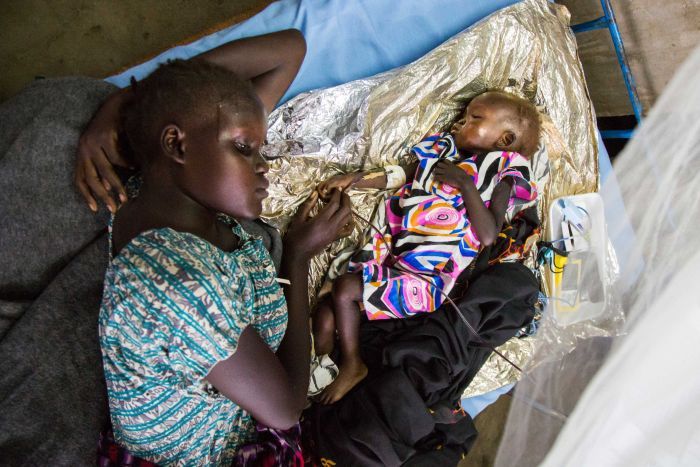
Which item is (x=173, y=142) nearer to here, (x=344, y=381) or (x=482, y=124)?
(x=344, y=381)

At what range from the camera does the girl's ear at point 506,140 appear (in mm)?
1867

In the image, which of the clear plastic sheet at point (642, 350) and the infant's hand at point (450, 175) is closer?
the clear plastic sheet at point (642, 350)

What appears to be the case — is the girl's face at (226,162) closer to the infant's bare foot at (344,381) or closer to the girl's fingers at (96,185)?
the girl's fingers at (96,185)

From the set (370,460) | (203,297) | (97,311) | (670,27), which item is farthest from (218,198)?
Answer: (670,27)

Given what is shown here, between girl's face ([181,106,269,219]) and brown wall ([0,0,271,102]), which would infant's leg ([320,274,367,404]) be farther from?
brown wall ([0,0,271,102])

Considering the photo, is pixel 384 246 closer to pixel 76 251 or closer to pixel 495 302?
pixel 495 302

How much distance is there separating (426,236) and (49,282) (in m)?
1.23

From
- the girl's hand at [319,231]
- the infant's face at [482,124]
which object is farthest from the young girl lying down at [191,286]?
the infant's face at [482,124]

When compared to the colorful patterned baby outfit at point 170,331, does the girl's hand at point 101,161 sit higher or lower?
higher

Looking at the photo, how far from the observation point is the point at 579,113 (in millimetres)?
2121

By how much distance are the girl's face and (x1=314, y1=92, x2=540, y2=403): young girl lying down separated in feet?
2.40

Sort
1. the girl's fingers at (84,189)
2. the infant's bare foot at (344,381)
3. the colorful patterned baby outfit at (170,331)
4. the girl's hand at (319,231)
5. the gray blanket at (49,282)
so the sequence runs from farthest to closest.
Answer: the infant's bare foot at (344,381) < the girl's hand at (319,231) < the girl's fingers at (84,189) < the gray blanket at (49,282) < the colorful patterned baby outfit at (170,331)

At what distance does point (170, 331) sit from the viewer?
2.73ft

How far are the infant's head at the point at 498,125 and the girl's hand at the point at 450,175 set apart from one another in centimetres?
17
